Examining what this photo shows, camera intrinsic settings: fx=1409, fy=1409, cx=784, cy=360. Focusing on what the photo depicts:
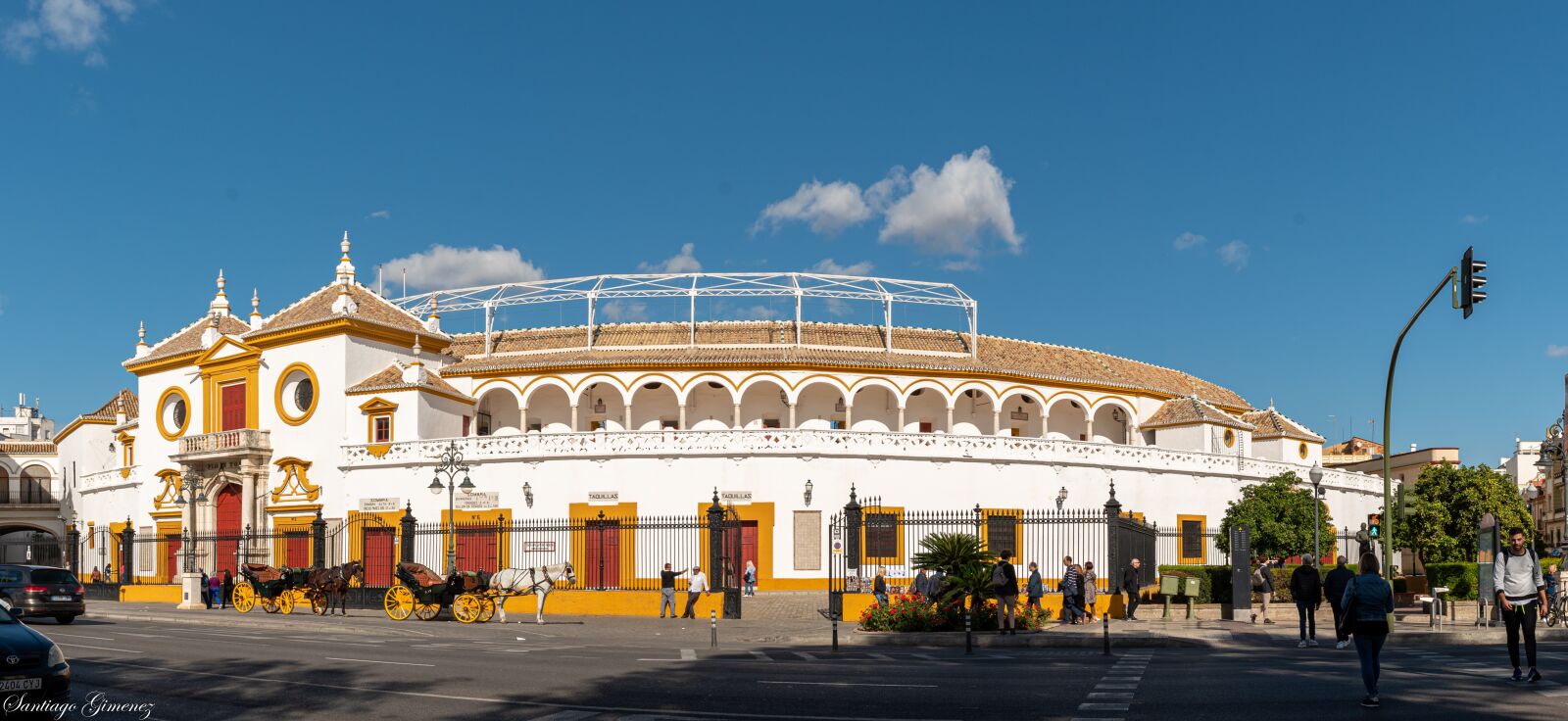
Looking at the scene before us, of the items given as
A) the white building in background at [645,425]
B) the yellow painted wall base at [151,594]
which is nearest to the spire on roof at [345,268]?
the white building in background at [645,425]

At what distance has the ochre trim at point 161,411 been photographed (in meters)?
52.4

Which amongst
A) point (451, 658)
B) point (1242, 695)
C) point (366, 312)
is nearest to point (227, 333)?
point (366, 312)

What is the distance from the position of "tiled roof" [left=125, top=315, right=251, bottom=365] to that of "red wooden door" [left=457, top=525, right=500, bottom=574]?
15.9 meters

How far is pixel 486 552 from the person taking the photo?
137 feet

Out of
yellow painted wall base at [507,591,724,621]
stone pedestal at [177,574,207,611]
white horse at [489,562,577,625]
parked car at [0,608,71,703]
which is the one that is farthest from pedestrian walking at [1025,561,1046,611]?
stone pedestal at [177,574,207,611]

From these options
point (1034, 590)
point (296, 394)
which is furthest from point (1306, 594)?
point (296, 394)

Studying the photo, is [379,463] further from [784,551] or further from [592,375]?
[784,551]

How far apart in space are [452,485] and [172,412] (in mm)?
24906

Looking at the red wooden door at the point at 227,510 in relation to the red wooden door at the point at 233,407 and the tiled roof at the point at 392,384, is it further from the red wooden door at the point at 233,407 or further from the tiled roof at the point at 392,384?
the tiled roof at the point at 392,384

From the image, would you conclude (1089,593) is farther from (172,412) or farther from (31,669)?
(172,412)

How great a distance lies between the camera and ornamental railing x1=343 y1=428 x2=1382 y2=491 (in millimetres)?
43219

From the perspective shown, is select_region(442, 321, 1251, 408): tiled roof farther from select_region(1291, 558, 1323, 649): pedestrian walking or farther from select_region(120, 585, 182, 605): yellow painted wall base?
select_region(1291, 558, 1323, 649): pedestrian walking

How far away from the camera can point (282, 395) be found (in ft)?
162

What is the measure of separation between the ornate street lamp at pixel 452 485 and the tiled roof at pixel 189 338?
13.3m
